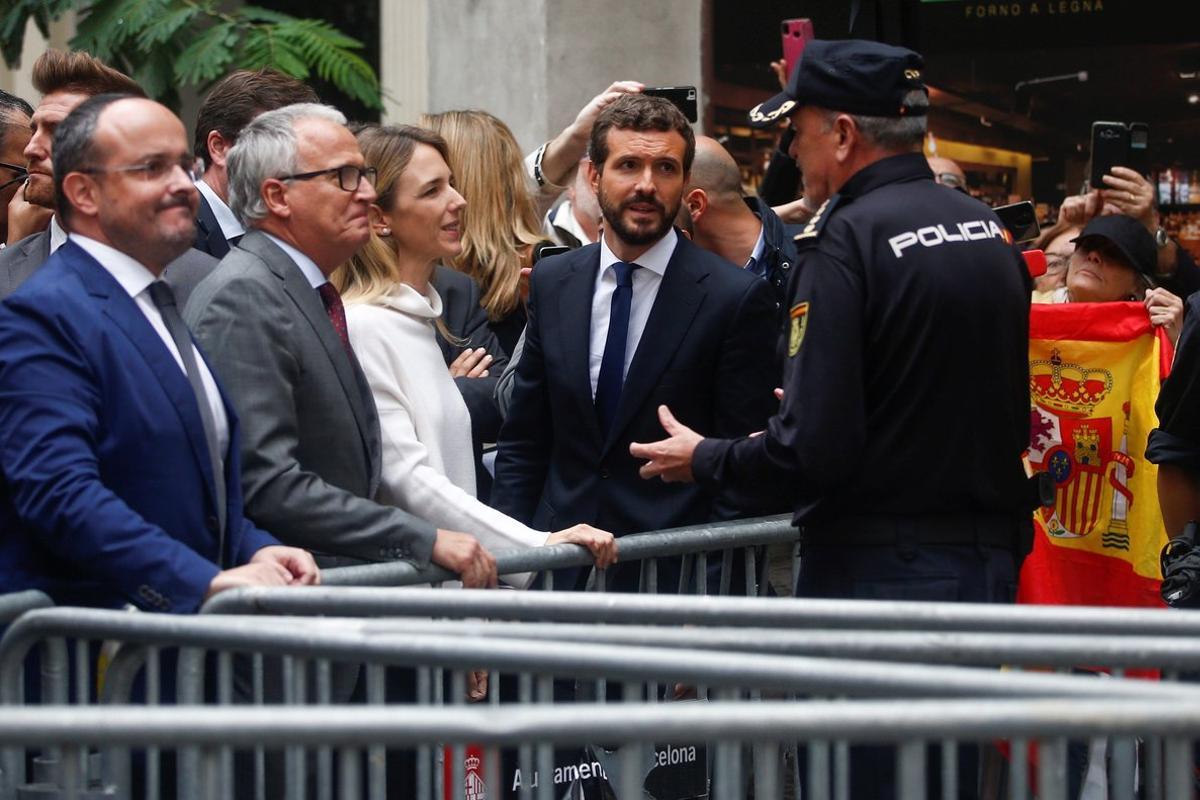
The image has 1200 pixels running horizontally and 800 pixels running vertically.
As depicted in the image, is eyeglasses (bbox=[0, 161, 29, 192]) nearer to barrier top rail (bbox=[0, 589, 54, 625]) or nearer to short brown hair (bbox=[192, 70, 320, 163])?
short brown hair (bbox=[192, 70, 320, 163])

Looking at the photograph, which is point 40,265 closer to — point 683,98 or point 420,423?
point 420,423

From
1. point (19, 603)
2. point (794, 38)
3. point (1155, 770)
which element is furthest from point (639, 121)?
point (1155, 770)

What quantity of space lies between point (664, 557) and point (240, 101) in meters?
2.13

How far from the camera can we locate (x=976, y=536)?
14.8 ft

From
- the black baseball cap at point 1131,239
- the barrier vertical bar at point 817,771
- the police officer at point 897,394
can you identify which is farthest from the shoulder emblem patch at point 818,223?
the black baseball cap at point 1131,239

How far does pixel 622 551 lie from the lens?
15.4 feet

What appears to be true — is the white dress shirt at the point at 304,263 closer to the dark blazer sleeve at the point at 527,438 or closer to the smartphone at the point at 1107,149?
the dark blazer sleeve at the point at 527,438

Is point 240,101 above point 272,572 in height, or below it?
above

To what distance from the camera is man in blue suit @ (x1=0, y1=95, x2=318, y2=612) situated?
12.4ft

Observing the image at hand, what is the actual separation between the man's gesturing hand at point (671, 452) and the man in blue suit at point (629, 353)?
0.49 metres

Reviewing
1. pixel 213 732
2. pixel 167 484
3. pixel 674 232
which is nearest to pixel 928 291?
pixel 674 232

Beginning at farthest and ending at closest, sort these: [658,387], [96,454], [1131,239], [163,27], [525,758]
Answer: [163,27], [1131,239], [658,387], [96,454], [525,758]

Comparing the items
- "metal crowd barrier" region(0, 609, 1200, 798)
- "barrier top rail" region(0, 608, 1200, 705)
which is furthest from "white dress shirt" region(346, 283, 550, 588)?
"barrier top rail" region(0, 608, 1200, 705)

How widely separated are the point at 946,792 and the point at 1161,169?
652 cm
